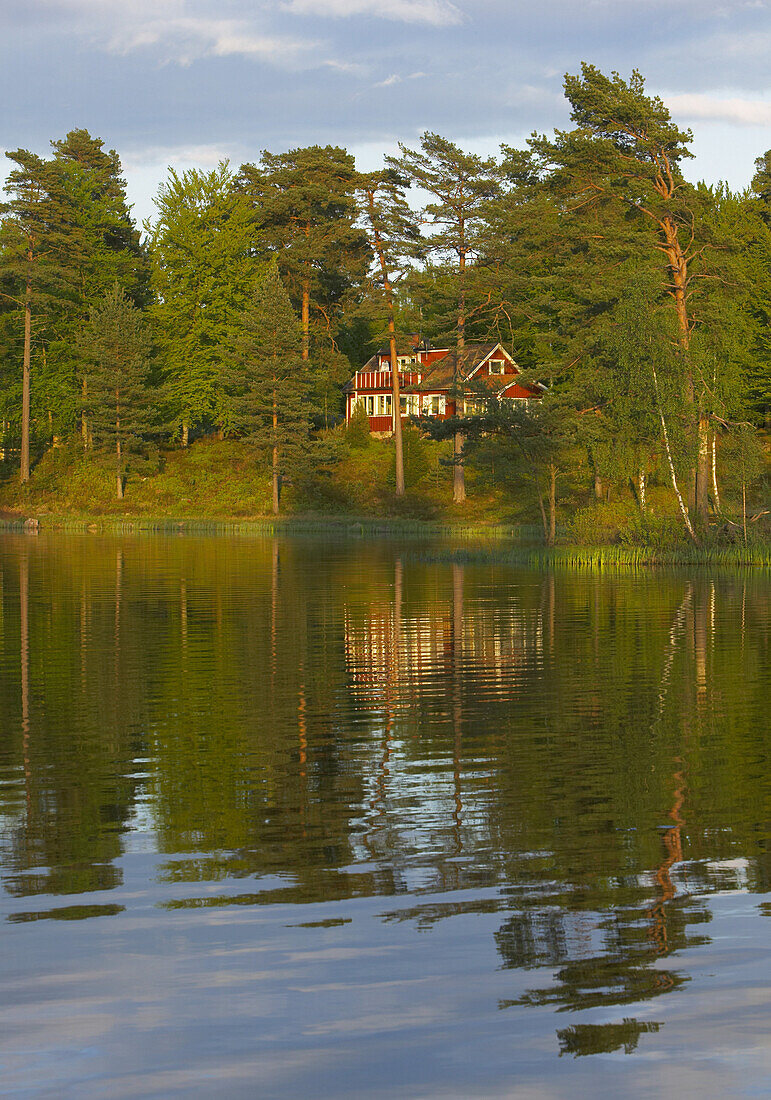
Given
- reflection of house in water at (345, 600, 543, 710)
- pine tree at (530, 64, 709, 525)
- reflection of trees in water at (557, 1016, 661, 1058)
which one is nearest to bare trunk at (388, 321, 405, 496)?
pine tree at (530, 64, 709, 525)

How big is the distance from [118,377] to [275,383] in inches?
473

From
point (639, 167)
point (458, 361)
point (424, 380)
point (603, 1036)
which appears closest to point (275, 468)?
point (424, 380)

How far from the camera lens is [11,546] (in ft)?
187

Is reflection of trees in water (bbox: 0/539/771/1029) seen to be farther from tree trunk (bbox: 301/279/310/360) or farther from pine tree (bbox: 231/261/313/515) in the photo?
tree trunk (bbox: 301/279/310/360)

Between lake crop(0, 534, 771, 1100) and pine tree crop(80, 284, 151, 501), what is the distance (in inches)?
2665

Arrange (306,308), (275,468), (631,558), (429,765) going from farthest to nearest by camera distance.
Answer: (306,308) < (275,468) < (631,558) < (429,765)

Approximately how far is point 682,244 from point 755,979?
5084cm

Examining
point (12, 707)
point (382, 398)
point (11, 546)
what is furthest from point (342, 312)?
point (12, 707)

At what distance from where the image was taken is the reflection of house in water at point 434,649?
16062mm

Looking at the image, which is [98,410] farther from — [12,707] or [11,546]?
[12,707]

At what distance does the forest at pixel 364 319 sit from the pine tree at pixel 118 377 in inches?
7.0

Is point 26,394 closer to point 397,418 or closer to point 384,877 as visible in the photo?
point 397,418

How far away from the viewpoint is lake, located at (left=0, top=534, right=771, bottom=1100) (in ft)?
17.3

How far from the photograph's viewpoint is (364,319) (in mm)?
85375
